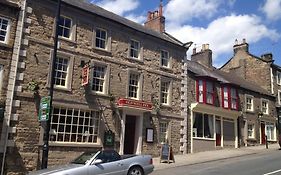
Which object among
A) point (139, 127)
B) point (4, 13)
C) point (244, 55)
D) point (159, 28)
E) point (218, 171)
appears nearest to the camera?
point (218, 171)

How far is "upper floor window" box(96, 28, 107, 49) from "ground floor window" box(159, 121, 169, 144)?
657cm

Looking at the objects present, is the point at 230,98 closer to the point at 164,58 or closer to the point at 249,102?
the point at 249,102

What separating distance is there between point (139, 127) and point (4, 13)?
10.3 m

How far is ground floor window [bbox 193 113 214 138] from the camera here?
25.9m

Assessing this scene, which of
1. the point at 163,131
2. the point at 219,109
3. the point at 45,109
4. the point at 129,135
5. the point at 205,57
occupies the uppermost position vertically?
the point at 205,57

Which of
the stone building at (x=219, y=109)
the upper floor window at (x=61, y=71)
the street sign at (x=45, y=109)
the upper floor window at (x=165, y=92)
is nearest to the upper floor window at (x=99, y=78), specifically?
the upper floor window at (x=61, y=71)

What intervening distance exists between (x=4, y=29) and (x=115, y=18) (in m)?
8.29

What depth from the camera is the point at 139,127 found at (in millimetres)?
21234

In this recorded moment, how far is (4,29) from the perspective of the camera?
1655cm

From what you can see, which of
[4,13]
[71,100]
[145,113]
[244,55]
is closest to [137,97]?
[145,113]

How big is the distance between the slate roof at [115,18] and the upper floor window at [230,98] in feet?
22.1

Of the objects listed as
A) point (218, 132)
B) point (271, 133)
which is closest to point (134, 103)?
point (218, 132)

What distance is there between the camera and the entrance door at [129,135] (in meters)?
21.1

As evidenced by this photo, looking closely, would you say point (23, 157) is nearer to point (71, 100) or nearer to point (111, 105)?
point (71, 100)
